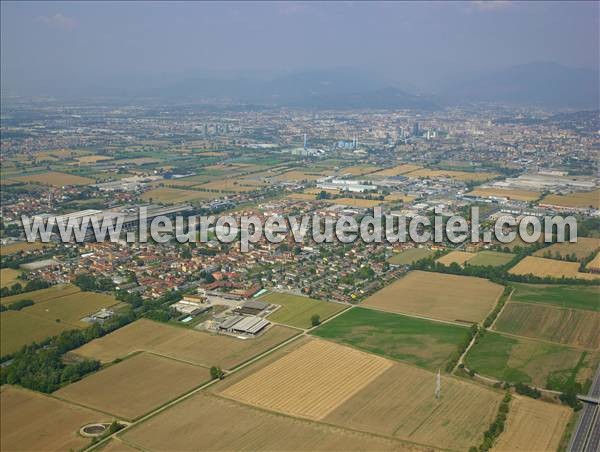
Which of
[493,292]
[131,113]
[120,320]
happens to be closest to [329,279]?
[493,292]

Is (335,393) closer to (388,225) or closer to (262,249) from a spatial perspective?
(262,249)

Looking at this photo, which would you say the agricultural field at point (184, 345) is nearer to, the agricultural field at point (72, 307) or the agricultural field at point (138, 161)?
the agricultural field at point (72, 307)

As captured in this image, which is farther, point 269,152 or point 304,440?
point 269,152

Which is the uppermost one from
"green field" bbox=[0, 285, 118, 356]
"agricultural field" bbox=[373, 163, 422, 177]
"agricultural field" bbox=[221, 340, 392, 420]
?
"agricultural field" bbox=[373, 163, 422, 177]

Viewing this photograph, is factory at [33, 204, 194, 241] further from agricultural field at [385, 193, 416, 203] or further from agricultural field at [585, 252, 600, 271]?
agricultural field at [585, 252, 600, 271]

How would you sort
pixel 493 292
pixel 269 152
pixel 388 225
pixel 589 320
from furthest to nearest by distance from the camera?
pixel 269 152
pixel 388 225
pixel 493 292
pixel 589 320

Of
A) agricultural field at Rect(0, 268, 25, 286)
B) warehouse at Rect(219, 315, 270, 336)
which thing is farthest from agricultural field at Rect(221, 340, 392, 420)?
agricultural field at Rect(0, 268, 25, 286)
